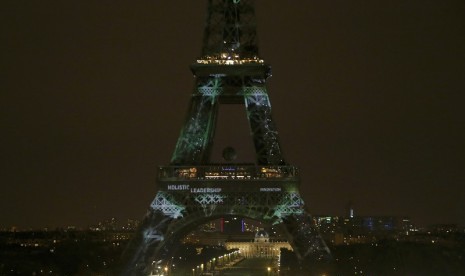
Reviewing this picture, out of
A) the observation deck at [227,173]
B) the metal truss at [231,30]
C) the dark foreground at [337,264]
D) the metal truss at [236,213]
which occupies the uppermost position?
the metal truss at [231,30]

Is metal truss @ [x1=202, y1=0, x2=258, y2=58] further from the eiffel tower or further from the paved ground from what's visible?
the paved ground

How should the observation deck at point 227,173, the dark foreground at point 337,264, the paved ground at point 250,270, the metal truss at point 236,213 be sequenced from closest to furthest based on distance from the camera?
the metal truss at point 236,213 < the observation deck at point 227,173 < the dark foreground at point 337,264 < the paved ground at point 250,270

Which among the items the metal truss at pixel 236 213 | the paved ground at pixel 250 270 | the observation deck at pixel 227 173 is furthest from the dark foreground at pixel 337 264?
the observation deck at pixel 227 173

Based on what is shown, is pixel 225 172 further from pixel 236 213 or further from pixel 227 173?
pixel 236 213

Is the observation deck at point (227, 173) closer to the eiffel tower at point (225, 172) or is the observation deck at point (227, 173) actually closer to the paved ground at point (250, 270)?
the eiffel tower at point (225, 172)

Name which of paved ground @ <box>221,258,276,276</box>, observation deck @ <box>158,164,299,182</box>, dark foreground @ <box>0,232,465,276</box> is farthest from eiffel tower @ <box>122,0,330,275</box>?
paved ground @ <box>221,258,276,276</box>

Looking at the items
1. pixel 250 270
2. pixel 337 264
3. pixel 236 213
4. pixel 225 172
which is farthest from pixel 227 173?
pixel 250 270

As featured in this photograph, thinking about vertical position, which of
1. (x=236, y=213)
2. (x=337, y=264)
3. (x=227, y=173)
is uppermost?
(x=227, y=173)

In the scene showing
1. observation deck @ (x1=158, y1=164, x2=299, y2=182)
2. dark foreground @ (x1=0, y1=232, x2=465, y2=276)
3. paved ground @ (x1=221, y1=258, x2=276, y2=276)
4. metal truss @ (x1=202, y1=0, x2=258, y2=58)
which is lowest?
paved ground @ (x1=221, y1=258, x2=276, y2=276)
